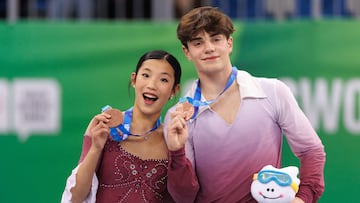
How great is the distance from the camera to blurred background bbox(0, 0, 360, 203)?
6926 mm

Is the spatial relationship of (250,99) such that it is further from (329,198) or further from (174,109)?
(329,198)

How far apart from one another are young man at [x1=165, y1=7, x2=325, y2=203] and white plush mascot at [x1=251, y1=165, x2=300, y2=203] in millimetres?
138

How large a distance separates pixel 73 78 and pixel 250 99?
3033 millimetres

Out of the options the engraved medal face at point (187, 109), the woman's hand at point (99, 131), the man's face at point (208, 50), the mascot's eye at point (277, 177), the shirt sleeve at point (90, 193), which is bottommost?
the shirt sleeve at point (90, 193)

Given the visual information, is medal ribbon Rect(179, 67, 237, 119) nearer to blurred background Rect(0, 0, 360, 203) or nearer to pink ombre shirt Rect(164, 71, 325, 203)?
pink ombre shirt Rect(164, 71, 325, 203)

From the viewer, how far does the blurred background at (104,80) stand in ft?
22.7

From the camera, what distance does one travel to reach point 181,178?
402 cm

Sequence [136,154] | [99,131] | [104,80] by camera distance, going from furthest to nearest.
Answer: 1. [104,80]
2. [136,154]
3. [99,131]

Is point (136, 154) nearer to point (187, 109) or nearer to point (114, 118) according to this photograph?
point (114, 118)

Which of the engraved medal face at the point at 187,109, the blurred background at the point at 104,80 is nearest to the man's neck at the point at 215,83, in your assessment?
the engraved medal face at the point at 187,109

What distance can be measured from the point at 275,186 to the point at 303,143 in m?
0.31

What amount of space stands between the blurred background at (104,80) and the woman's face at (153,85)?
8.98 feet

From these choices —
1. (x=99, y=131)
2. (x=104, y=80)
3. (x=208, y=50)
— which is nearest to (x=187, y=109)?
(x=208, y=50)

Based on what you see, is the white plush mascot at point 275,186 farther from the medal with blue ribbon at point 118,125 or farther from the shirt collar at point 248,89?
the medal with blue ribbon at point 118,125
